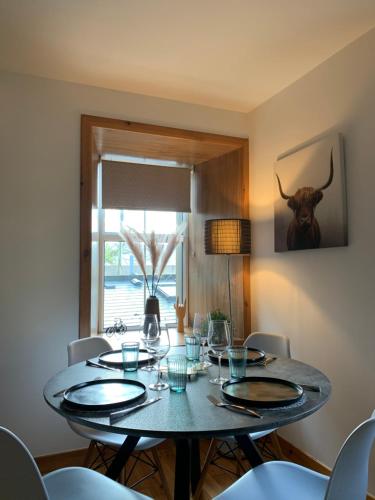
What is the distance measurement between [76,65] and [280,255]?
1.80m

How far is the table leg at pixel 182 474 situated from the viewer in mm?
1177

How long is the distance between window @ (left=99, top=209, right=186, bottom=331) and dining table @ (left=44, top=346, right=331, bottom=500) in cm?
154

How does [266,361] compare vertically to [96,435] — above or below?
above

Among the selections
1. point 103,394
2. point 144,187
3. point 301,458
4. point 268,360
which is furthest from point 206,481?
point 144,187

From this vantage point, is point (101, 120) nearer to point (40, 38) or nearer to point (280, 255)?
point (40, 38)

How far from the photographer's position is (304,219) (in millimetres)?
2271

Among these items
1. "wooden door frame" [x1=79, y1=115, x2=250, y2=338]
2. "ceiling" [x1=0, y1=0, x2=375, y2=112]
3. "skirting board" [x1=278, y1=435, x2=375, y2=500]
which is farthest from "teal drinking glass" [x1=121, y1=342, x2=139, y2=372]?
"ceiling" [x1=0, y1=0, x2=375, y2=112]

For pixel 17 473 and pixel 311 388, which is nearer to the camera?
pixel 17 473

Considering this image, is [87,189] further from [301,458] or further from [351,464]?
[301,458]

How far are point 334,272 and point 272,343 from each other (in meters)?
0.54

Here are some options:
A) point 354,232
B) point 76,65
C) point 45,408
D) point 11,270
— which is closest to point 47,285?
point 11,270

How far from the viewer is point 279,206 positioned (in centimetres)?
251

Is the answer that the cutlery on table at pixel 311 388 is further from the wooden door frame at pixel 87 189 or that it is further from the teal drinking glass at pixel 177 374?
the wooden door frame at pixel 87 189

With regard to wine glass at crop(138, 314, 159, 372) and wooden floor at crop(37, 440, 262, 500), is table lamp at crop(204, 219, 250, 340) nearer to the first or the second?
wine glass at crop(138, 314, 159, 372)
